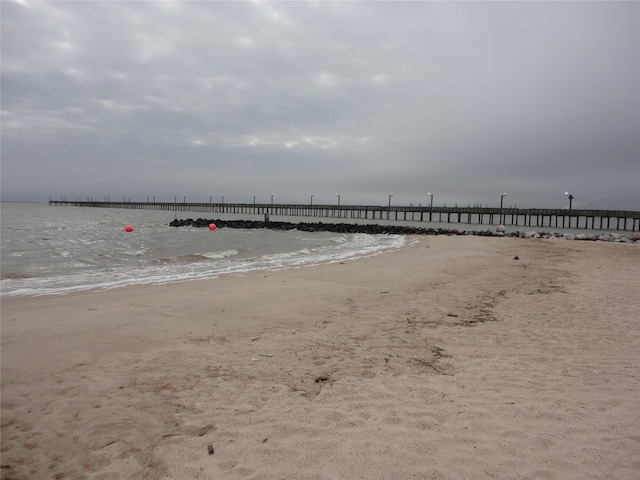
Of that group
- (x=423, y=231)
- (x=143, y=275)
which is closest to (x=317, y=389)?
(x=143, y=275)

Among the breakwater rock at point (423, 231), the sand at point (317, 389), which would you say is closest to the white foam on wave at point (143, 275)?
the sand at point (317, 389)

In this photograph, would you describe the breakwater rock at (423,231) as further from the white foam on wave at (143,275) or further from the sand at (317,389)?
the sand at (317,389)

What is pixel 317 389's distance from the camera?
10.6 ft

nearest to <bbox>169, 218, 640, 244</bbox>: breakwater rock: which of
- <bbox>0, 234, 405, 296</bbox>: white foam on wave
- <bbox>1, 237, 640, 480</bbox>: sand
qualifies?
<bbox>0, 234, 405, 296</bbox>: white foam on wave

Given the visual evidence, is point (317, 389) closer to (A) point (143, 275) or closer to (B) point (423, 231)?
(A) point (143, 275)

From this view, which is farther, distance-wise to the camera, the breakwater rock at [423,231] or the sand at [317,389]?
the breakwater rock at [423,231]

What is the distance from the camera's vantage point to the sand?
2283 mm

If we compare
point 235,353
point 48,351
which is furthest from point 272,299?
point 48,351

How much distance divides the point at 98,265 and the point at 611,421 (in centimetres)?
1187

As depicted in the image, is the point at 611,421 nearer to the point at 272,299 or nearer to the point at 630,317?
the point at 630,317

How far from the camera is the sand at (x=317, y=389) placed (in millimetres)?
2283

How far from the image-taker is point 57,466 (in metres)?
2.27

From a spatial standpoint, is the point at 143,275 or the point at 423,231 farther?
the point at 423,231

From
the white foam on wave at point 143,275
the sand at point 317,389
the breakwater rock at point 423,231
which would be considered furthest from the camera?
the breakwater rock at point 423,231
